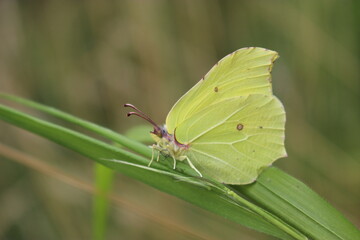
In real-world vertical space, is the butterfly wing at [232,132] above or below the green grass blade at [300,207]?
above

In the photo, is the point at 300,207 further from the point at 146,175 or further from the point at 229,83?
the point at 229,83

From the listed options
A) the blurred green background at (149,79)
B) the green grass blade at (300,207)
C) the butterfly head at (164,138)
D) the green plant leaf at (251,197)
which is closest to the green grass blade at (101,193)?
the butterfly head at (164,138)

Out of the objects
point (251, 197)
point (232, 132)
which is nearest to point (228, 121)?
point (232, 132)

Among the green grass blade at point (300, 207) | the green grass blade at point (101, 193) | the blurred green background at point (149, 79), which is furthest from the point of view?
the blurred green background at point (149, 79)

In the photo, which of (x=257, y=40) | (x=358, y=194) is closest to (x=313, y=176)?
(x=358, y=194)

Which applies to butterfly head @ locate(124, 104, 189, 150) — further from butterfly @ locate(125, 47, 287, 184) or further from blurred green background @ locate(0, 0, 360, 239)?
blurred green background @ locate(0, 0, 360, 239)

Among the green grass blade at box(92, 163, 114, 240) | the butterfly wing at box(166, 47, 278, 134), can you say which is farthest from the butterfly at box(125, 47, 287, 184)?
the green grass blade at box(92, 163, 114, 240)

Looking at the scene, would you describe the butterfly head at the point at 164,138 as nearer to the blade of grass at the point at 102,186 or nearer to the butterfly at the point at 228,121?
the butterfly at the point at 228,121
